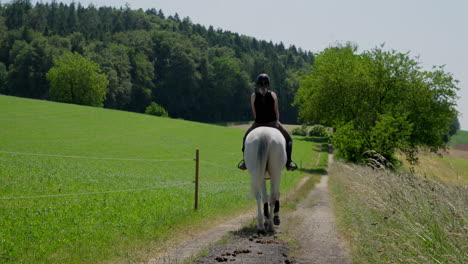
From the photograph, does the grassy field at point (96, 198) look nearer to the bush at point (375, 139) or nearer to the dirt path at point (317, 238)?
the dirt path at point (317, 238)

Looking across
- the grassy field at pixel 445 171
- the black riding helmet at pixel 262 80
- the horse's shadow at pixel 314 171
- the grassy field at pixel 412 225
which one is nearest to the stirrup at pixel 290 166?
the grassy field at pixel 412 225

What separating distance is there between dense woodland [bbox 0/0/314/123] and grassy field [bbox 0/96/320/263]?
161 feet

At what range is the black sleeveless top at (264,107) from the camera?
38.1 ft

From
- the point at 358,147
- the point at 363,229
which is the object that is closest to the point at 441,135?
the point at 358,147

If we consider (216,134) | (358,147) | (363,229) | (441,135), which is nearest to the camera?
(363,229)

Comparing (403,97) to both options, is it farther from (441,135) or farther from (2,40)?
(2,40)

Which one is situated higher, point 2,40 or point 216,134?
point 2,40

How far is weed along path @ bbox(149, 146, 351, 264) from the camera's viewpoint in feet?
26.7

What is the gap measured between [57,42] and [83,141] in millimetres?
73331

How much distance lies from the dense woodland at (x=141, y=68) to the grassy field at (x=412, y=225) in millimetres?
95226

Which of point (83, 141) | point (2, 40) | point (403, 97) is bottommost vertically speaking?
point (83, 141)

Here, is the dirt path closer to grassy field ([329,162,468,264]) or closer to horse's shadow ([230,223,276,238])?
grassy field ([329,162,468,264])

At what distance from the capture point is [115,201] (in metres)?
16.3

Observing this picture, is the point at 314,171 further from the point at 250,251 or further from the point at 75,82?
the point at 75,82
